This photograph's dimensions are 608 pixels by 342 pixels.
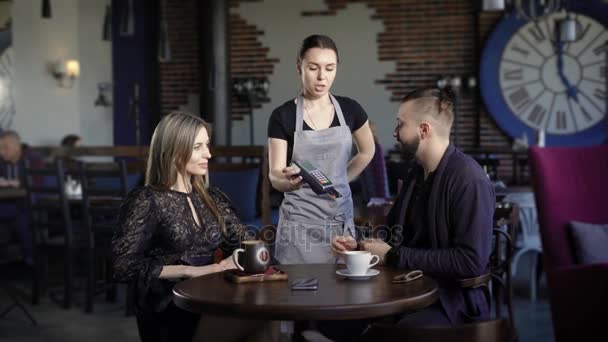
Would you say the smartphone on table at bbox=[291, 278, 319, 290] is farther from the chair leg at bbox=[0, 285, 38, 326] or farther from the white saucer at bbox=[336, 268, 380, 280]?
the chair leg at bbox=[0, 285, 38, 326]

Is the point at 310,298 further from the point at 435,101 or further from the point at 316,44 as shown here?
the point at 316,44

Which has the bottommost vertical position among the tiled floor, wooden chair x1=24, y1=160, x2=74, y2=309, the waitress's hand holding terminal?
the tiled floor

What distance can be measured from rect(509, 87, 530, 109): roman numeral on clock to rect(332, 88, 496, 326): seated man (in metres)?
6.74

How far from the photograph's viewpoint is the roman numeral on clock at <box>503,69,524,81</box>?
9016 millimetres

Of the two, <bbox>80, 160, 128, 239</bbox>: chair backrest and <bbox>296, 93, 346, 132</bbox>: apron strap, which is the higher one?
<bbox>296, 93, 346, 132</bbox>: apron strap

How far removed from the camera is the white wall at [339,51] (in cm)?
945

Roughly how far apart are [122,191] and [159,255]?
8.37ft

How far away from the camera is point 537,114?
29.5ft

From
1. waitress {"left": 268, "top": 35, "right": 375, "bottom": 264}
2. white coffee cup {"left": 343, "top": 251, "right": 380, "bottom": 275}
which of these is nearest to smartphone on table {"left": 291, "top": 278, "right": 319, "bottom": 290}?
white coffee cup {"left": 343, "top": 251, "right": 380, "bottom": 275}

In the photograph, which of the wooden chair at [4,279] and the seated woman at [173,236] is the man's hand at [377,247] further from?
the wooden chair at [4,279]

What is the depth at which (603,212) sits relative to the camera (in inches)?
122

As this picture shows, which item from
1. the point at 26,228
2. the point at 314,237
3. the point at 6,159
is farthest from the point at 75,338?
the point at 6,159

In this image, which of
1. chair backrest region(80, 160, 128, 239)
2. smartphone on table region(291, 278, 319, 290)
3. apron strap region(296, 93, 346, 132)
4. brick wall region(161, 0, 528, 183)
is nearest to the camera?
smartphone on table region(291, 278, 319, 290)

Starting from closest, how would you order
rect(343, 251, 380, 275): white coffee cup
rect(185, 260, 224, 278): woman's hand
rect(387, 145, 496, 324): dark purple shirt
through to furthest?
rect(343, 251, 380, 275): white coffee cup < rect(387, 145, 496, 324): dark purple shirt < rect(185, 260, 224, 278): woman's hand
